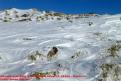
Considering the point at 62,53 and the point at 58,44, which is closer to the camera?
the point at 62,53

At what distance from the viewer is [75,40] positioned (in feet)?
32.1

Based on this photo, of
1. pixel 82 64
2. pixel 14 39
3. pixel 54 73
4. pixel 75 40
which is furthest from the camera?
pixel 14 39

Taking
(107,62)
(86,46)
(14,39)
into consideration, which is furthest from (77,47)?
(14,39)

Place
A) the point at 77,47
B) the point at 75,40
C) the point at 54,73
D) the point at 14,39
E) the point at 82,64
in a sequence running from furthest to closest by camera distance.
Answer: the point at 14,39 → the point at 75,40 → the point at 77,47 → the point at 82,64 → the point at 54,73

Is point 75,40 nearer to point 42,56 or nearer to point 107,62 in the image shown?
point 42,56

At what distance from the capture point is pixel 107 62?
23.1 ft

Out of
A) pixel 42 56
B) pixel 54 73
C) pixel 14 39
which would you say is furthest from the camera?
pixel 14 39

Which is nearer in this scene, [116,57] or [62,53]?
→ [116,57]

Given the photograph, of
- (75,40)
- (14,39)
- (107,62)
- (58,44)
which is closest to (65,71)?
(107,62)

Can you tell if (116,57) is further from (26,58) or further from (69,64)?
(26,58)

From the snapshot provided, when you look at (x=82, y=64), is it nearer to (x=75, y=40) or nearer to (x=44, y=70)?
(x=44, y=70)

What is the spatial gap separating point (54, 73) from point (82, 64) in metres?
0.83

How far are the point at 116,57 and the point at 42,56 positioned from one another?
6.37 ft

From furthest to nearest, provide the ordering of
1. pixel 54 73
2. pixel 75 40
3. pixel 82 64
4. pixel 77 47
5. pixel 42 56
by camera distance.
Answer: pixel 75 40 → pixel 77 47 → pixel 42 56 → pixel 82 64 → pixel 54 73
